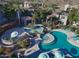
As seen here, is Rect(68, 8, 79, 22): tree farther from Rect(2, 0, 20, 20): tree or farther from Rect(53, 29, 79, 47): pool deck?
Rect(2, 0, 20, 20): tree

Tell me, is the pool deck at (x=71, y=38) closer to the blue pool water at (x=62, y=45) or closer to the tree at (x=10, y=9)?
the blue pool water at (x=62, y=45)

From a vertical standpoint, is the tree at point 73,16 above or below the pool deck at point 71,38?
above

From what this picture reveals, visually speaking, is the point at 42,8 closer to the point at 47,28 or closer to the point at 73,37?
the point at 47,28

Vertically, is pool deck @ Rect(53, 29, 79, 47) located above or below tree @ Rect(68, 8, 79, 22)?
below

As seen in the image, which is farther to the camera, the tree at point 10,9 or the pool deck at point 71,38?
the tree at point 10,9

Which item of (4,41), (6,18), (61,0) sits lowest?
(4,41)

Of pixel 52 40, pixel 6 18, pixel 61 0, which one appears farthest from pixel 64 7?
pixel 6 18

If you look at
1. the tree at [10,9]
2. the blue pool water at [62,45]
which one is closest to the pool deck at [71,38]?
the blue pool water at [62,45]

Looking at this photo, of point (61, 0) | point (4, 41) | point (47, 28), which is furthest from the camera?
point (61, 0)

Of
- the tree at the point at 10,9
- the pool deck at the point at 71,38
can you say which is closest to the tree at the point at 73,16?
the pool deck at the point at 71,38

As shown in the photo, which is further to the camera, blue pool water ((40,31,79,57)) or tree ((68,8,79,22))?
tree ((68,8,79,22))

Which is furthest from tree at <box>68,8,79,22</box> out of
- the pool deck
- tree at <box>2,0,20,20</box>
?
tree at <box>2,0,20,20</box>
